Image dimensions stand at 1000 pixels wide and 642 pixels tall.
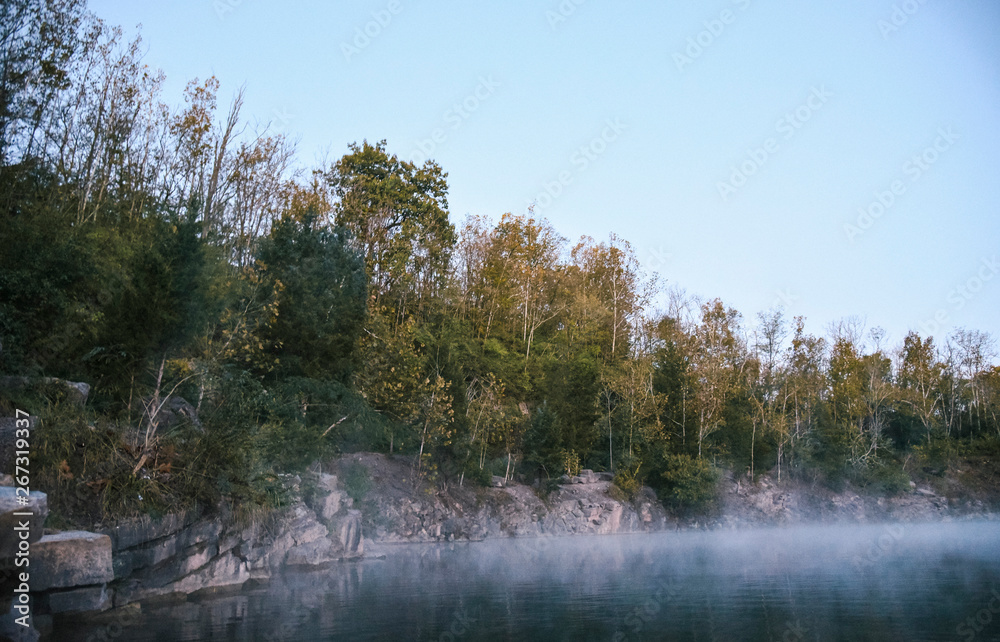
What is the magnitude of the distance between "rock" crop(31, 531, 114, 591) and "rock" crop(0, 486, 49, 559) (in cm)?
37

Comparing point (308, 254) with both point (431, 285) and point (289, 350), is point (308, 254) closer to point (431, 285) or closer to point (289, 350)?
point (289, 350)

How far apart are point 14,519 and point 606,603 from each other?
966cm

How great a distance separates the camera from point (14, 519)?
9844mm

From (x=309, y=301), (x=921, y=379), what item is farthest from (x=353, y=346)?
(x=921, y=379)

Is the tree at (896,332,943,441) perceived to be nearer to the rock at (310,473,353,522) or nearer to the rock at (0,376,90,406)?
the rock at (310,473,353,522)

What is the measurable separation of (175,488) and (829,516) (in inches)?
1892

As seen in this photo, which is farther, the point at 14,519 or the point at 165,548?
the point at 165,548

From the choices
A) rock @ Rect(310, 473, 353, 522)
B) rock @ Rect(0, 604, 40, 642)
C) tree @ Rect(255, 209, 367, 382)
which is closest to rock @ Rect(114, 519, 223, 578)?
rock @ Rect(0, 604, 40, 642)

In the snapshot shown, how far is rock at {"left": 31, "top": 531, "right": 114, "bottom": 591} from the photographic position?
10445 mm

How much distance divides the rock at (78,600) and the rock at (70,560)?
0.17 metres

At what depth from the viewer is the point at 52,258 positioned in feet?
56.3

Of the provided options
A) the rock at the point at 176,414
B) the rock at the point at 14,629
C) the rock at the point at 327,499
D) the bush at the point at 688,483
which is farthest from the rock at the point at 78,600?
the bush at the point at 688,483

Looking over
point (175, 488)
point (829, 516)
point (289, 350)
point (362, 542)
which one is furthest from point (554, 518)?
point (175, 488)

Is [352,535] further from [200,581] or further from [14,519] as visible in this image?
[14,519]
